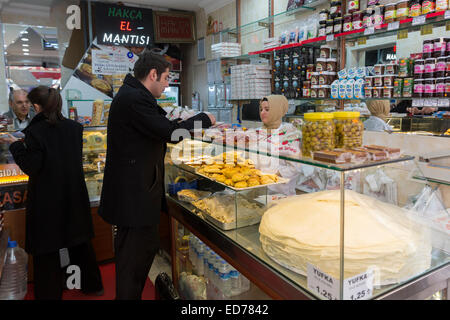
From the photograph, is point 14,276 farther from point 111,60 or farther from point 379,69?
point 111,60

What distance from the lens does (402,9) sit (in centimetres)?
298

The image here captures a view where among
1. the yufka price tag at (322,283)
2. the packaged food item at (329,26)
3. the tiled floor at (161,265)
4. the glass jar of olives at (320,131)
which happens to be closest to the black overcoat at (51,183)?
the tiled floor at (161,265)

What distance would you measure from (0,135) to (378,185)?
3.10m

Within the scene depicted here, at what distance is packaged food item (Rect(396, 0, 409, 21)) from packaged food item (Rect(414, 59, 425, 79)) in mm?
426

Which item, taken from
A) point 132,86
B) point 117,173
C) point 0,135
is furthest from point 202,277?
point 0,135

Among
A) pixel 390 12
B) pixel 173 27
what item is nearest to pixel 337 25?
pixel 390 12

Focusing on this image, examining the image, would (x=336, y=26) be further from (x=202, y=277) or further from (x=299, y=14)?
(x=202, y=277)

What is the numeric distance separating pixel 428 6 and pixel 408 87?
64 centimetres

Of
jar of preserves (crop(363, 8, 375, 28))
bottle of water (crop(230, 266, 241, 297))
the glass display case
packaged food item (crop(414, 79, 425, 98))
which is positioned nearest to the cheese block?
the glass display case

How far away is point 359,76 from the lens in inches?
134

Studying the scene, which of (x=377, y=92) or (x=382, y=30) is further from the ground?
(x=382, y=30)

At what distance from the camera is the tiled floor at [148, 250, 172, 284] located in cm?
332

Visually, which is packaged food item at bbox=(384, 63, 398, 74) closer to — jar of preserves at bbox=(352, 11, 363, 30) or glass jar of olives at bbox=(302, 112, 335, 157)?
jar of preserves at bbox=(352, 11, 363, 30)
